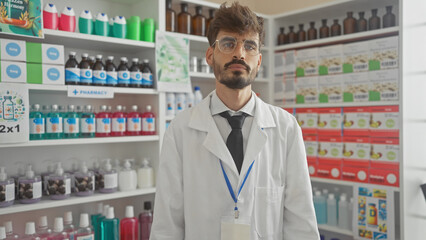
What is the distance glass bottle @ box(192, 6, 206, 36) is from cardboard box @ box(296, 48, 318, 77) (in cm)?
87

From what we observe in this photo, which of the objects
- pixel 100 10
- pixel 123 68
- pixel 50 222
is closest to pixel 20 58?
pixel 123 68

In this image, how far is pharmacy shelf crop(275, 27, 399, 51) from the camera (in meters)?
2.71

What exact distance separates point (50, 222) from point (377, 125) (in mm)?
2454

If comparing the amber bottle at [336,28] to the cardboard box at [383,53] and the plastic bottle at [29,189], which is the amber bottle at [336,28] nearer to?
the cardboard box at [383,53]

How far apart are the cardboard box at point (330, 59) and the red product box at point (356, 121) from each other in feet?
1.11

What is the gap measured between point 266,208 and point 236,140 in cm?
31

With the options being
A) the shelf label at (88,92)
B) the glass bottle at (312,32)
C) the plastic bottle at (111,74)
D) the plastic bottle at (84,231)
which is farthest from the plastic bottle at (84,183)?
the glass bottle at (312,32)

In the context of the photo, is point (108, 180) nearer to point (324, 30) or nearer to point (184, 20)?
point (184, 20)

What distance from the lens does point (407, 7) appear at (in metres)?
2.58

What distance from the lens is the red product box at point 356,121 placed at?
2.80 m

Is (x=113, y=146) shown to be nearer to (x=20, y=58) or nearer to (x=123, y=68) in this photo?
(x=123, y=68)

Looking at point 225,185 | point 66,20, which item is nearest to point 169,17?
point 66,20

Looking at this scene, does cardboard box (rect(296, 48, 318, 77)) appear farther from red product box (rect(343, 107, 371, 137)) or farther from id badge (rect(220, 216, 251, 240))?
id badge (rect(220, 216, 251, 240))

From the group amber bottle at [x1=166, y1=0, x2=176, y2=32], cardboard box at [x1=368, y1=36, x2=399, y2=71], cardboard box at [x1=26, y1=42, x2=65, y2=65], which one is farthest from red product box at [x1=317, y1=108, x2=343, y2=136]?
cardboard box at [x1=26, y1=42, x2=65, y2=65]
